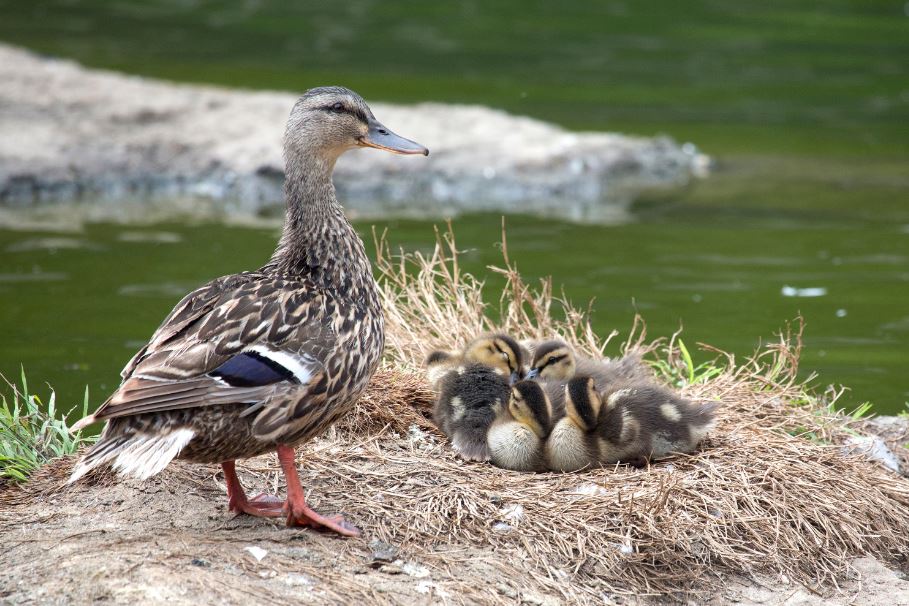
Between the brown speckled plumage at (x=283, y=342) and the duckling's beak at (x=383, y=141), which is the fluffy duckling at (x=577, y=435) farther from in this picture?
the duckling's beak at (x=383, y=141)

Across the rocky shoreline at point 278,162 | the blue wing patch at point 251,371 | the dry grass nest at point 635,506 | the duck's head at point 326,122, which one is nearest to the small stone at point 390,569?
the dry grass nest at point 635,506

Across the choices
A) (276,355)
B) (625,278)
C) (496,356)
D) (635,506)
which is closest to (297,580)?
(276,355)

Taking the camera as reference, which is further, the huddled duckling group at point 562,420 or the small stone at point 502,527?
the huddled duckling group at point 562,420

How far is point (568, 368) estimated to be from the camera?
5758 mm

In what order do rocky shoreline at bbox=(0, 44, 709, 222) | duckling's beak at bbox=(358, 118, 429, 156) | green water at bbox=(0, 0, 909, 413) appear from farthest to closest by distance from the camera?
rocky shoreline at bbox=(0, 44, 709, 222) → green water at bbox=(0, 0, 909, 413) → duckling's beak at bbox=(358, 118, 429, 156)

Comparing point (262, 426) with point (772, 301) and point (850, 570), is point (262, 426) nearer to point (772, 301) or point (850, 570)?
point (850, 570)

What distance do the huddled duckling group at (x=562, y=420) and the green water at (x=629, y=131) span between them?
2179mm

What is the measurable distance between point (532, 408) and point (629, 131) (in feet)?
29.9

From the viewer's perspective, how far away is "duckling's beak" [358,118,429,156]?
17.1 ft

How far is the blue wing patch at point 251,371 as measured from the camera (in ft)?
14.2

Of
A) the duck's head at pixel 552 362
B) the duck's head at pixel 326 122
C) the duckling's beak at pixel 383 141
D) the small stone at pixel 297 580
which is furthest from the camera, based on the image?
the duck's head at pixel 552 362

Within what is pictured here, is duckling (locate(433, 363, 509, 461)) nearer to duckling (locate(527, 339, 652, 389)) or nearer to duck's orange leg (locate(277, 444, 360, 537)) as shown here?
duckling (locate(527, 339, 652, 389))

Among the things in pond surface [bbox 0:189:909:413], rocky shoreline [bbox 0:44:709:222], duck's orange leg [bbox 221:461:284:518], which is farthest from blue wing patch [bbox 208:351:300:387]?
rocky shoreline [bbox 0:44:709:222]

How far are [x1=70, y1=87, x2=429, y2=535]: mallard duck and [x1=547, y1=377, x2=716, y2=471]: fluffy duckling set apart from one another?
0.90 m
